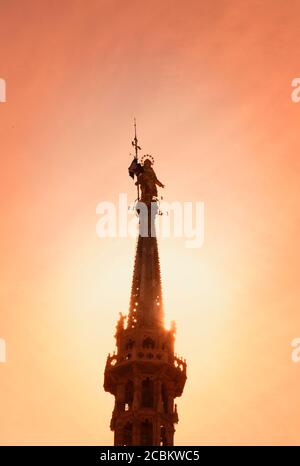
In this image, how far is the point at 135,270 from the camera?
93.4 meters

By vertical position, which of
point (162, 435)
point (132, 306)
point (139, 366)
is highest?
point (132, 306)

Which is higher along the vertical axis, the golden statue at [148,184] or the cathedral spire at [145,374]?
the golden statue at [148,184]

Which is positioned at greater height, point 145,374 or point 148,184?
point 148,184

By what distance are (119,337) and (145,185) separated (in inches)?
887

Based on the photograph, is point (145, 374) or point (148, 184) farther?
point (148, 184)

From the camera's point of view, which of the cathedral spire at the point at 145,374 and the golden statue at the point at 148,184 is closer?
the cathedral spire at the point at 145,374

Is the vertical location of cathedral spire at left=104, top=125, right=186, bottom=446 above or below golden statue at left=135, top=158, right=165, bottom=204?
below

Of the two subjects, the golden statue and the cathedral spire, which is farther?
the golden statue
